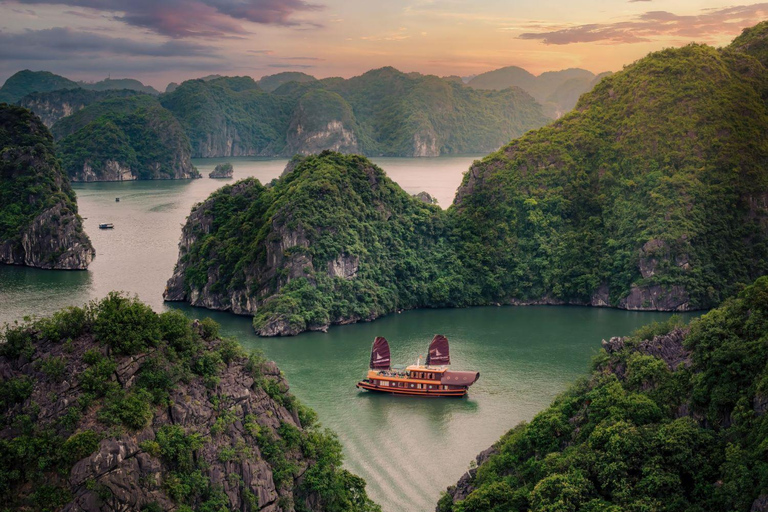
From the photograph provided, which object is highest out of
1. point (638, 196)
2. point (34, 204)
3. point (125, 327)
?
point (638, 196)

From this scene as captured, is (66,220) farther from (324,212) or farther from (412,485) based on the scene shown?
(412,485)

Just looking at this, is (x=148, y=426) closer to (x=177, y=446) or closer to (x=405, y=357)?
(x=177, y=446)

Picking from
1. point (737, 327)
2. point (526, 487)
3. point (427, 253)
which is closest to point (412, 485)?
point (526, 487)

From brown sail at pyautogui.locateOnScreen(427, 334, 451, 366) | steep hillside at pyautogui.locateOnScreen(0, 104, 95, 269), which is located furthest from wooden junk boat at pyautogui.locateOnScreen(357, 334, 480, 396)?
steep hillside at pyautogui.locateOnScreen(0, 104, 95, 269)

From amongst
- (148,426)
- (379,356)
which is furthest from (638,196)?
(148,426)

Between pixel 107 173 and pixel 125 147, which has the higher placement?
pixel 125 147

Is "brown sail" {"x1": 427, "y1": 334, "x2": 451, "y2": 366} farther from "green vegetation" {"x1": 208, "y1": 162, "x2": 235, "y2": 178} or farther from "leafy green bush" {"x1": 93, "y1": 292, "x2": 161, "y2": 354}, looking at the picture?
"green vegetation" {"x1": 208, "y1": 162, "x2": 235, "y2": 178}

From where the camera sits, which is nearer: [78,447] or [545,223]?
[78,447]
